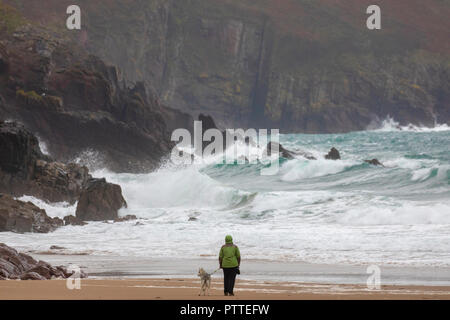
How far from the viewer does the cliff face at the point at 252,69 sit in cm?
16688

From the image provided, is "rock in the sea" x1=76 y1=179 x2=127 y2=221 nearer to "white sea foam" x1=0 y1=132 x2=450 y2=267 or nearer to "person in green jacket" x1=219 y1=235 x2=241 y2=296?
"white sea foam" x1=0 y1=132 x2=450 y2=267

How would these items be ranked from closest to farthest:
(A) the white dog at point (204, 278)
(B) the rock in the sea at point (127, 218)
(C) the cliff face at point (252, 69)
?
1. (A) the white dog at point (204, 278)
2. (B) the rock in the sea at point (127, 218)
3. (C) the cliff face at point (252, 69)

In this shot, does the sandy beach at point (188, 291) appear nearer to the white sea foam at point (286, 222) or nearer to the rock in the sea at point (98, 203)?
the white sea foam at point (286, 222)

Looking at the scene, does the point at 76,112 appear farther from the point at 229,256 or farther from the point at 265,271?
the point at 229,256

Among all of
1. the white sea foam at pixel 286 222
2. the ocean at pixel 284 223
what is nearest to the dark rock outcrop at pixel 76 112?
the ocean at pixel 284 223

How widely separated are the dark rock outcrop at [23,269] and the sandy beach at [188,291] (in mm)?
631

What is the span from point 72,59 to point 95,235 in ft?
132

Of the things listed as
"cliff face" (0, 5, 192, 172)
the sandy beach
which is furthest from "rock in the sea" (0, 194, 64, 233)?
"cliff face" (0, 5, 192, 172)

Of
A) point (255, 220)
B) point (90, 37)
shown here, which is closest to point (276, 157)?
point (255, 220)

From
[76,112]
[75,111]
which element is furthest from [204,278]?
[75,111]

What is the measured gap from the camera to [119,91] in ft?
184

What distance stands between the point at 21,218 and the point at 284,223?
8154 millimetres

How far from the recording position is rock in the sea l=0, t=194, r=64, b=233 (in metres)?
23.0
